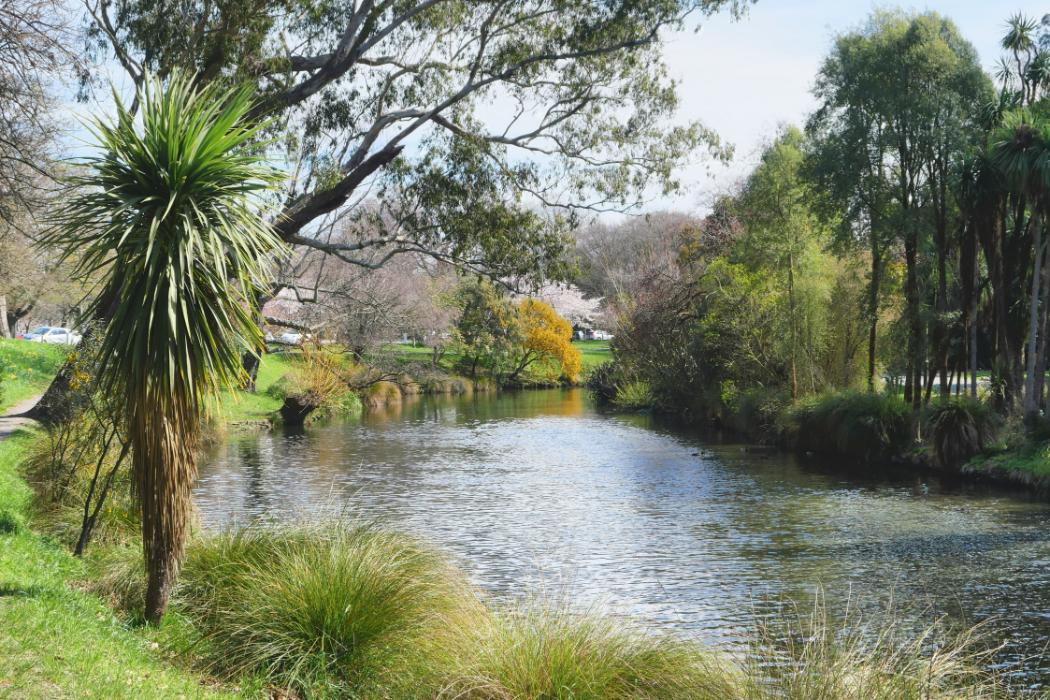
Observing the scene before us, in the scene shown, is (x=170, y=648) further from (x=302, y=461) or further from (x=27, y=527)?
(x=302, y=461)

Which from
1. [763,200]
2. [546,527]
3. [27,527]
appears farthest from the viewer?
[763,200]

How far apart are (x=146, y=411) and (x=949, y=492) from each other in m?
17.9

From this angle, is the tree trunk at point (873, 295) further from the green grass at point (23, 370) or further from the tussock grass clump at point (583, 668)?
the tussock grass clump at point (583, 668)

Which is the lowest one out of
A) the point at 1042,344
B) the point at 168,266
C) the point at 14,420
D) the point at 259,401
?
the point at 14,420

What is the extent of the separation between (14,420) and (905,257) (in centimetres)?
2349

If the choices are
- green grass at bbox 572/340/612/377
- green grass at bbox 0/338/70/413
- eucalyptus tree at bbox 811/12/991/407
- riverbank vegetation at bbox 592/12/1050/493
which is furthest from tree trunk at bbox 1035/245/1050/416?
green grass at bbox 572/340/612/377

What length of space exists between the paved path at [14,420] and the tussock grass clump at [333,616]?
37.2 ft

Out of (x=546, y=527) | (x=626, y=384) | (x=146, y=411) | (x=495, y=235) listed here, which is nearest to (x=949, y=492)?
(x=546, y=527)

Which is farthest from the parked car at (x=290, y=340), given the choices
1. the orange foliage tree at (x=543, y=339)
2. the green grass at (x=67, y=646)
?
the green grass at (x=67, y=646)

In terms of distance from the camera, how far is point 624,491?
Answer: 22.8 metres

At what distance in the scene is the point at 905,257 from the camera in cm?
2927

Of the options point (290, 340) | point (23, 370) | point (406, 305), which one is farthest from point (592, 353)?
point (23, 370)

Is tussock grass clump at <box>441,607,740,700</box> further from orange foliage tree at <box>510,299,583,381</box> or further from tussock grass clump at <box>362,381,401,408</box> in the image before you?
orange foliage tree at <box>510,299,583,381</box>

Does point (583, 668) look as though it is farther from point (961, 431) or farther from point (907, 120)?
point (907, 120)
